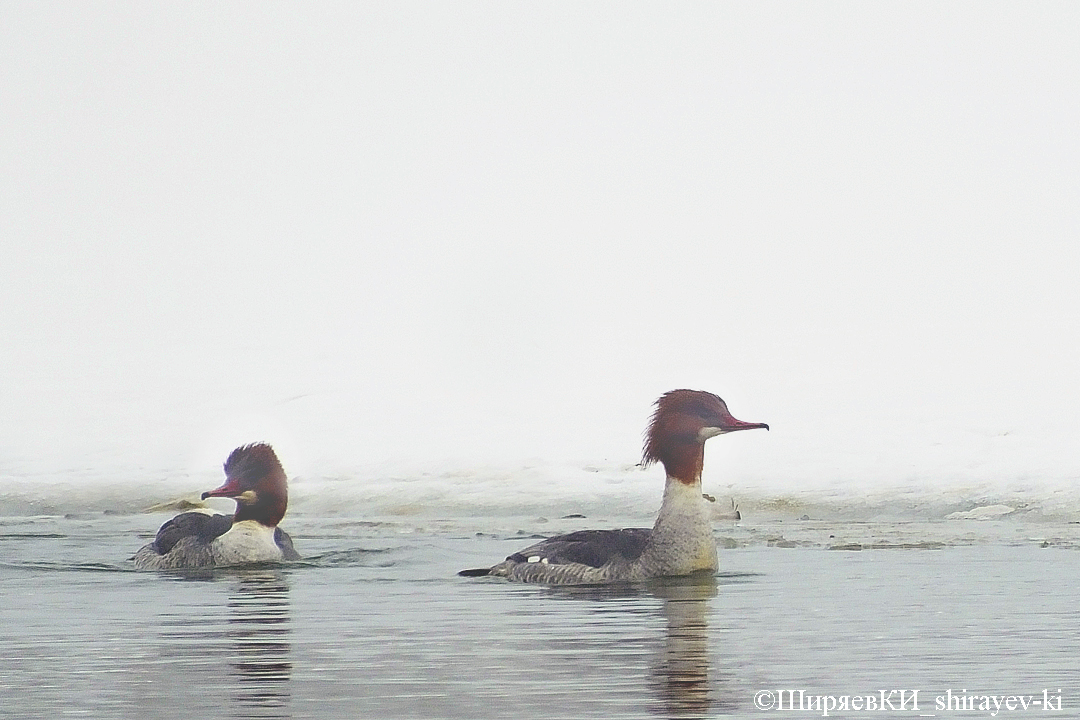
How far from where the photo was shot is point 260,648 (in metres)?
8.14

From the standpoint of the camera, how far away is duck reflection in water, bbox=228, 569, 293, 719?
21.2 ft

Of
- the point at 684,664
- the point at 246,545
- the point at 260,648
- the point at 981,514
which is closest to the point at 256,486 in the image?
the point at 246,545

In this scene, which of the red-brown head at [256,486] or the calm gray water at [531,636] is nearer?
the calm gray water at [531,636]

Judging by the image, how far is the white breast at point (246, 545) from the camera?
47.0 feet

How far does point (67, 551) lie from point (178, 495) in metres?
5.03

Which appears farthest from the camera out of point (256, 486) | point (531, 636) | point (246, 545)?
point (256, 486)

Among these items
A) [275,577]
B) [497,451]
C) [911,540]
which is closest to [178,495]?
[497,451]

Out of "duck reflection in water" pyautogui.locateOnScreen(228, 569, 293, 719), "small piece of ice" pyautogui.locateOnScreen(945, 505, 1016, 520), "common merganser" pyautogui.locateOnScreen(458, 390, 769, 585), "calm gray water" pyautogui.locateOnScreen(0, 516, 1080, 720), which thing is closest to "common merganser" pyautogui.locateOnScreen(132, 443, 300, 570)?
"calm gray water" pyautogui.locateOnScreen(0, 516, 1080, 720)

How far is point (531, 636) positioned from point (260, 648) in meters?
1.41

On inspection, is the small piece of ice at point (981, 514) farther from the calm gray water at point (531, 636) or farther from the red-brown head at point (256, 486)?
the red-brown head at point (256, 486)

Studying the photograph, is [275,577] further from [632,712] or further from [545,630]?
[632,712]

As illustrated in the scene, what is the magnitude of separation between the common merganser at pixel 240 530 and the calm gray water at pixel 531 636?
383 mm

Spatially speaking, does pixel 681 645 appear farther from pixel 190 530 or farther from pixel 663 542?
pixel 190 530

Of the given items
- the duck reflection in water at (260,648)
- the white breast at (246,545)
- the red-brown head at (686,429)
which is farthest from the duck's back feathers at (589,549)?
the white breast at (246,545)
